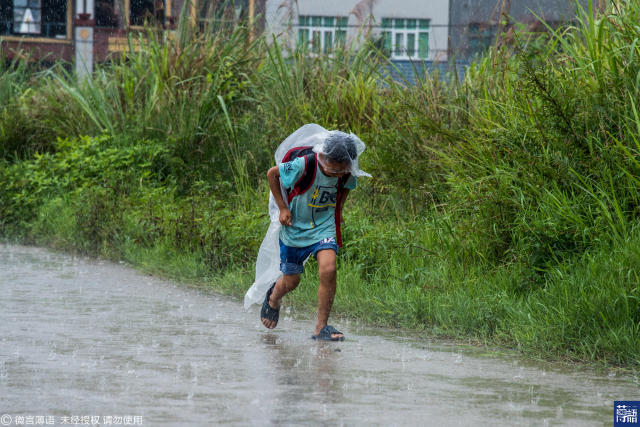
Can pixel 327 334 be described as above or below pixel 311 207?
below

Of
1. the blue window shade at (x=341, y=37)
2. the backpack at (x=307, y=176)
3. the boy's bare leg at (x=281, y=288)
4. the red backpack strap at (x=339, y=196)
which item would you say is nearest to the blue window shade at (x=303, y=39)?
the blue window shade at (x=341, y=37)

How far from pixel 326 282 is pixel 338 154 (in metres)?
0.94

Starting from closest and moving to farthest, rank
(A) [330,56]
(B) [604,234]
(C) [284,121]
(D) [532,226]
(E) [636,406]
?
(E) [636,406] < (B) [604,234] < (D) [532,226] < (C) [284,121] < (A) [330,56]

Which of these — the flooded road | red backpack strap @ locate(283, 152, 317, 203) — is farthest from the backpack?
A: the flooded road

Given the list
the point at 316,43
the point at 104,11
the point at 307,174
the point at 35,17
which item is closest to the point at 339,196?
the point at 307,174

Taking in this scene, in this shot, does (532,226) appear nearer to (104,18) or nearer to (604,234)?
(604,234)

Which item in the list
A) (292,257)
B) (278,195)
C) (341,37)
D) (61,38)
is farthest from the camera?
(61,38)

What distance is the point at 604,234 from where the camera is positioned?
24.3ft

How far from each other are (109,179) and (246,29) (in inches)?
131

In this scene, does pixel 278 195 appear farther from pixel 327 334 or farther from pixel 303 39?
pixel 303 39

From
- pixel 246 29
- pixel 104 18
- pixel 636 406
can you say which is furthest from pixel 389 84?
pixel 104 18

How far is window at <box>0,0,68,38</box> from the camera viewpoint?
3500cm

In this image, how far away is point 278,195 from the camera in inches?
288

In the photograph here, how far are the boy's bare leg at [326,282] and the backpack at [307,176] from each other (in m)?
0.23
